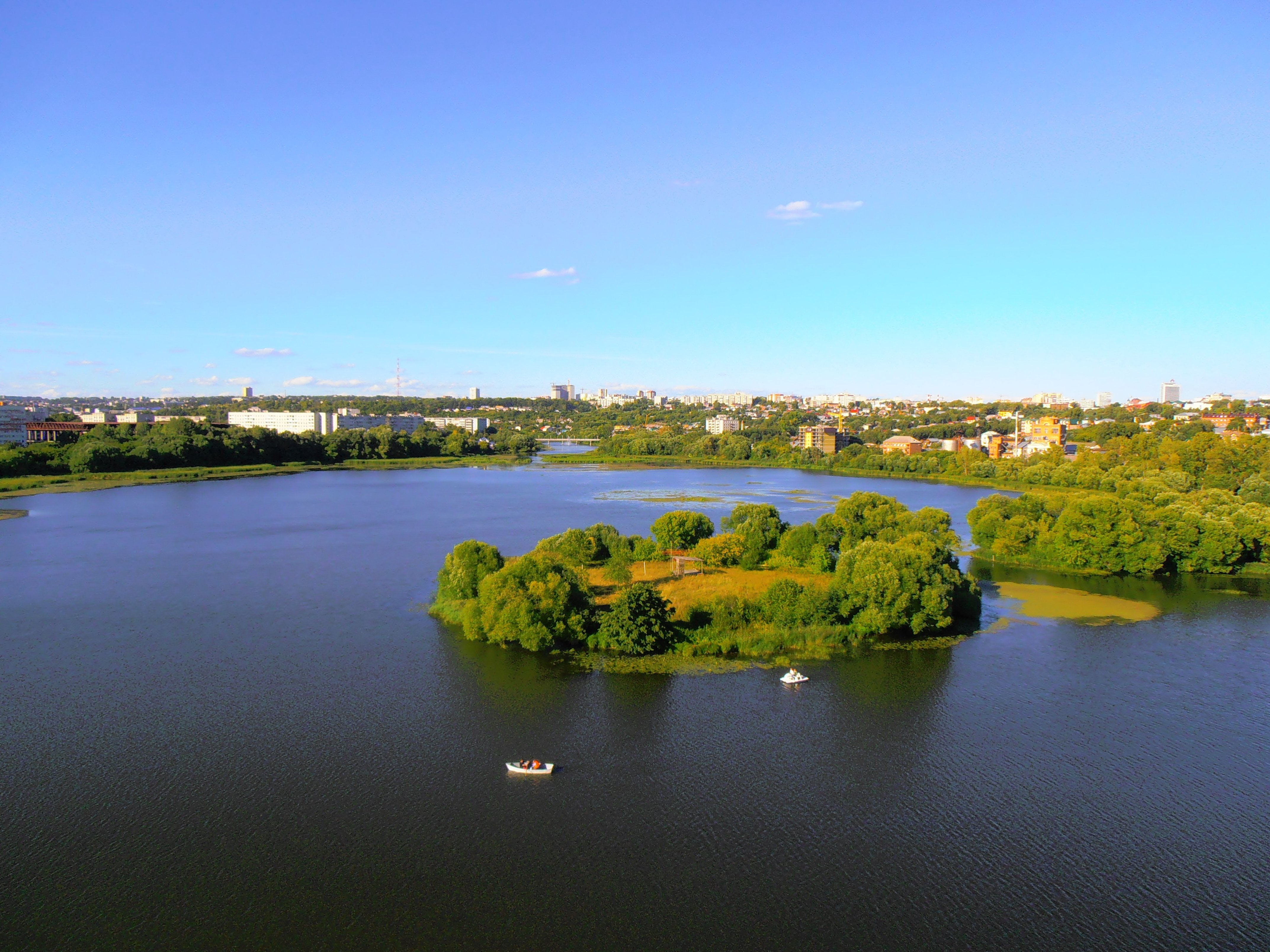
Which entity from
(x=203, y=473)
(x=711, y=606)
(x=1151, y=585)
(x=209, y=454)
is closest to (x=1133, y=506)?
(x=1151, y=585)

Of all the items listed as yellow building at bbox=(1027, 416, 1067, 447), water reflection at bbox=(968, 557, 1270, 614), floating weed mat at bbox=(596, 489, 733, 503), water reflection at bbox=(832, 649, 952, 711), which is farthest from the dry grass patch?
yellow building at bbox=(1027, 416, 1067, 447)

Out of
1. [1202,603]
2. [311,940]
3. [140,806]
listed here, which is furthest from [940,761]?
[1202,603]

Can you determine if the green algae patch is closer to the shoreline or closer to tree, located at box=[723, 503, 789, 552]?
tree, located at box=[723, 503, 789, 552]

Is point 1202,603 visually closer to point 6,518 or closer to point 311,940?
point 311,940

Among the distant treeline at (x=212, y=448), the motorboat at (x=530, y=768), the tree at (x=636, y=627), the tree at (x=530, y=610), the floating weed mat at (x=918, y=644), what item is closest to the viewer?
the motorboat at (x=530, y=768)

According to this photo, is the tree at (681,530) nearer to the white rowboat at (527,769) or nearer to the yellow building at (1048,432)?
the white rowboat at (527,769)

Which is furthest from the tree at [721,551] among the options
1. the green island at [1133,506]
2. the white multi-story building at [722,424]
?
the white multi-story building at [722,424]

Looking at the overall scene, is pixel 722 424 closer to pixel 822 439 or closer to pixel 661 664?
pixel 822 439
